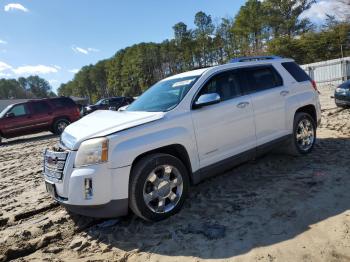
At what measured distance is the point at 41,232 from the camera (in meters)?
4.26

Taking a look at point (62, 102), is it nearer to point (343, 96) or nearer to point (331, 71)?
point (343, 96)

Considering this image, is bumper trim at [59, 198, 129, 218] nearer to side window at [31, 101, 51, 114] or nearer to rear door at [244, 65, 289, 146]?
rear door at [244, 65, 289, 146]

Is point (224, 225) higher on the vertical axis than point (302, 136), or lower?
lower

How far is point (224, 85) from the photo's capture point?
511 cm

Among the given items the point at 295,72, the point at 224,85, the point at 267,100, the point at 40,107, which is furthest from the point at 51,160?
the point at 40,107

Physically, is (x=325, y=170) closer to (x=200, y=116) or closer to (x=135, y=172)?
(x=200, y=116)

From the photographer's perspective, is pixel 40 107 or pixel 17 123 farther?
pixel 40 107

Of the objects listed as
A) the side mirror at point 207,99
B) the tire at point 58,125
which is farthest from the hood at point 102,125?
the tire at point 58,125

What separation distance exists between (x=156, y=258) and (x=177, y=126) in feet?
5.23

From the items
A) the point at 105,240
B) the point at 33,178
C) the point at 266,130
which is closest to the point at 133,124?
the point at 105,240

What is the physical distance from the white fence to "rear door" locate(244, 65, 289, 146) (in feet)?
72.9

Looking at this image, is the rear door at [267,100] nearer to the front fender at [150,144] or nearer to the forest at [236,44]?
the front fender at [150,144]

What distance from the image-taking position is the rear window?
53.6 feet

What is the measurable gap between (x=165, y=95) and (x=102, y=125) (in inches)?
47.2
